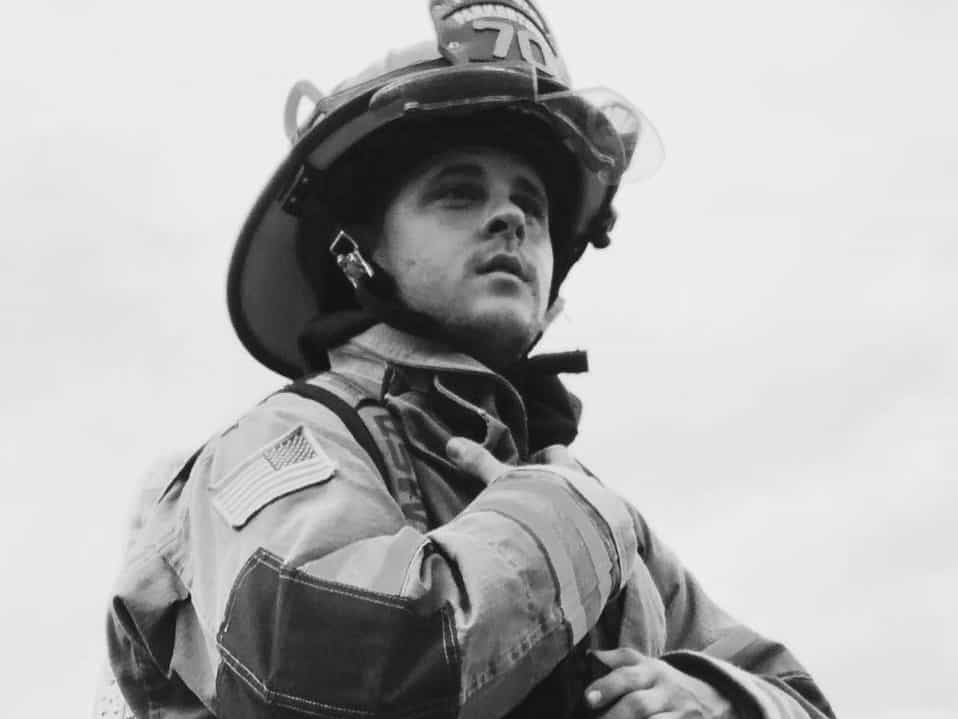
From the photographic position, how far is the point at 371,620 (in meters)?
3.23

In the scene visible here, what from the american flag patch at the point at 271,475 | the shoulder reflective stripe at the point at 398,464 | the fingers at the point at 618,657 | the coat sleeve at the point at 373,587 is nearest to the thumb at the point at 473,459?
the shoulder reflective stripe at the point at 398,464

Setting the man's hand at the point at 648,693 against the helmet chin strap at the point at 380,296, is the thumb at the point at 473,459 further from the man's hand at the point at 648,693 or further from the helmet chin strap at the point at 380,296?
the man's hand at the point at 648,693

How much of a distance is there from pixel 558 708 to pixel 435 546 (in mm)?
520

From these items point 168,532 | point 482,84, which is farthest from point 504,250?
point 168,532

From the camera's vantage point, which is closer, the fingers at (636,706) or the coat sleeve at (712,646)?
the fingers at (636,706)

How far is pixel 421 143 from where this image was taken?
15.6ft

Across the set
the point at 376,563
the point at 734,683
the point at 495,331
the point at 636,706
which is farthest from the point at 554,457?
the point at 376,563

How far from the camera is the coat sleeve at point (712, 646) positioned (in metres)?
3.79

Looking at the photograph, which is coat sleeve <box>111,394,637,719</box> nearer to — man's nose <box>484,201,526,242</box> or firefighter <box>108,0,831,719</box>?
firefighter <box>108,0,831,719</box>

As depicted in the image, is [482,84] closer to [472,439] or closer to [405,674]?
[472,439]

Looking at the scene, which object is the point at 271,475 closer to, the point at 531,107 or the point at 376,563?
the point at 376,563

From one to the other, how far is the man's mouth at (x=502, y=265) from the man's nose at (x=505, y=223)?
0.06m

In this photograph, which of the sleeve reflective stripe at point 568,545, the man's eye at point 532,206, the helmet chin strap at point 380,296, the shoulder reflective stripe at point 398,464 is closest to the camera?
the sleeve reflective stripe at point 568,545

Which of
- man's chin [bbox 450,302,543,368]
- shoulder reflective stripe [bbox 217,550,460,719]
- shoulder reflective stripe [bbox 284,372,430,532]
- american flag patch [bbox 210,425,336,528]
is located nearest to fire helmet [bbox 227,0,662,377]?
man's chin [bbox 450,302,543,368]
